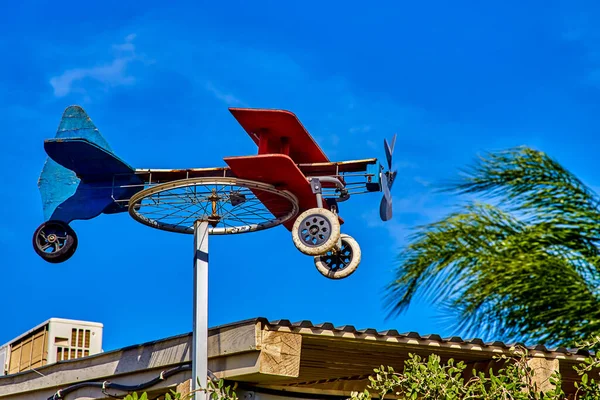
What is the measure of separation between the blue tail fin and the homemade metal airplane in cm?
1

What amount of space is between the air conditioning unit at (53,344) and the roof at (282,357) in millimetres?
1328

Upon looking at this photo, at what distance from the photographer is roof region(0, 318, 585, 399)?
7.88 m

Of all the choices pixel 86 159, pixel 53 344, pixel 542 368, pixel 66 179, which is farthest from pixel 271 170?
pixel 53 344

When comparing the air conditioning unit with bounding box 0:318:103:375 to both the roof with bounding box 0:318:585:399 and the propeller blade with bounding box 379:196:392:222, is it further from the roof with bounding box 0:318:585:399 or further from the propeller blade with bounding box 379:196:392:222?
the propeller blade with bounding box 379:196:392:222

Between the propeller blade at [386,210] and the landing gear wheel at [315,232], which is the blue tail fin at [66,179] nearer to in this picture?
the landing gear wheel at [315,232]

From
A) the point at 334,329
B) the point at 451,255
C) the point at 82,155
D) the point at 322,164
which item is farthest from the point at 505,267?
the point at 82,155

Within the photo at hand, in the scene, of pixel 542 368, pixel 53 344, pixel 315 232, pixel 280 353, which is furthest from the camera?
pixel 53 344

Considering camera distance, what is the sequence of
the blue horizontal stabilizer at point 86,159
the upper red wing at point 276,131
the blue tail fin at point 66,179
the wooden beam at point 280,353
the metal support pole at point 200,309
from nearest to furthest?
1. the wooden beam at point 280,353
2. the metal support pole at point 200,309
3. the upper red wing at point 276,131
4. the blue horizontal stabilizer at point 86,159
5. the blue tail fin at point 66,179

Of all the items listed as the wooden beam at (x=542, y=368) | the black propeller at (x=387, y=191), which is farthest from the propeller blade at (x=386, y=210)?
the wooden beam at (x=542, y=368)

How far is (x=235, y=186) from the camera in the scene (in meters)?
9.86

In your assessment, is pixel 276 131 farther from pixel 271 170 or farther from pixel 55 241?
pixel 55 241

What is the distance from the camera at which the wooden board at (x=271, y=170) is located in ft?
A: 31.9

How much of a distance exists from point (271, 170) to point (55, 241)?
276 cm

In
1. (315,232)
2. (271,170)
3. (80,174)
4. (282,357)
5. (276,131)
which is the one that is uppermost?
(276,131)
